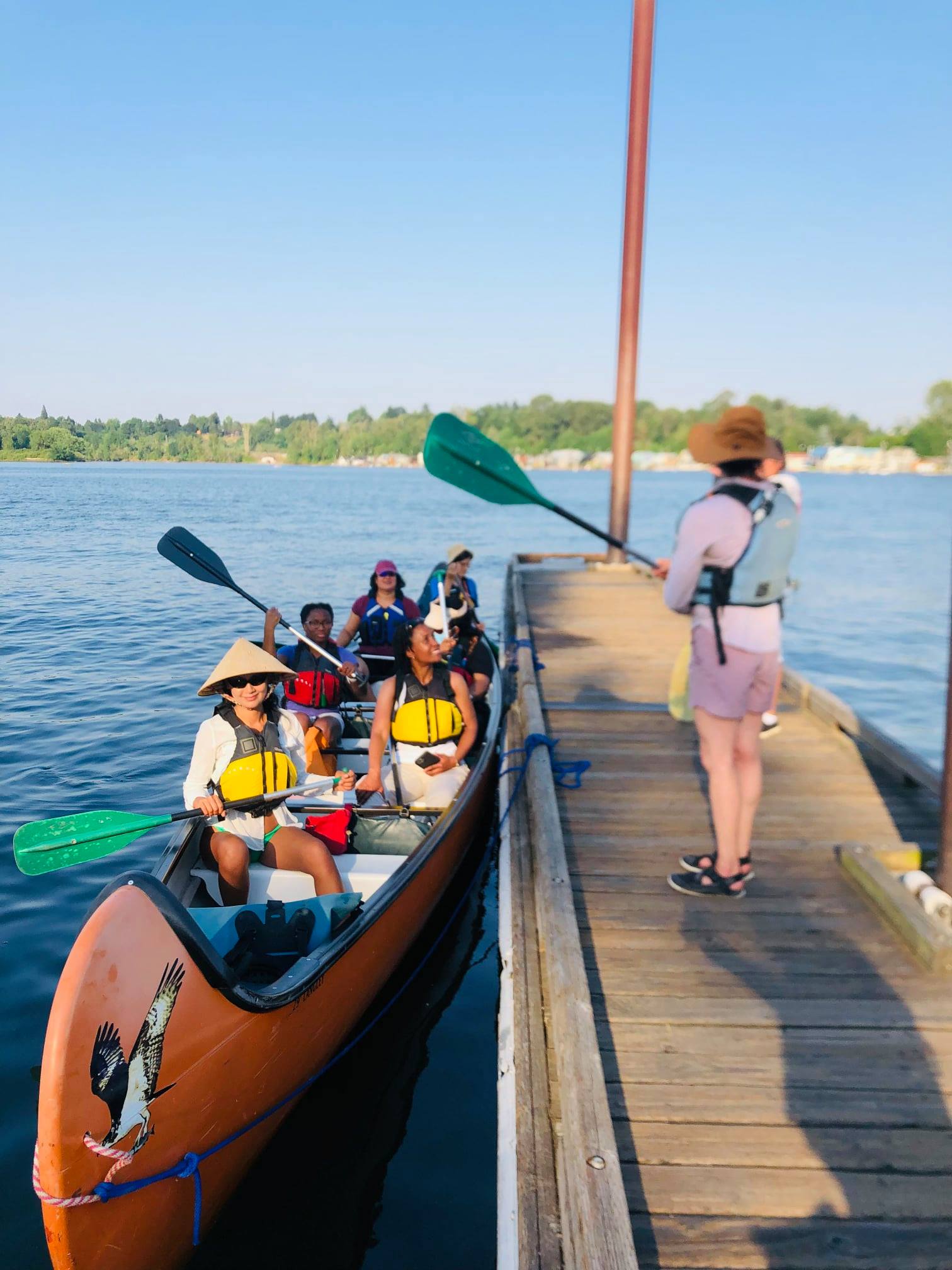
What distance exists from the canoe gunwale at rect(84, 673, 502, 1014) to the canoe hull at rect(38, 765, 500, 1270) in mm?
25

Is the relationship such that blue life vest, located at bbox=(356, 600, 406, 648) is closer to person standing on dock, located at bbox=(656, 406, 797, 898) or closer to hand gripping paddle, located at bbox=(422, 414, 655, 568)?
hand gripping paddle, located at bbox=(422, 414, 655, 568)

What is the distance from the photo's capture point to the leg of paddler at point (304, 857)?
4.18 metres

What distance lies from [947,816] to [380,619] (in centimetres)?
570

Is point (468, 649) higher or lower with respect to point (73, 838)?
higher

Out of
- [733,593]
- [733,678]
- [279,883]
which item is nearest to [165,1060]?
[279,883]

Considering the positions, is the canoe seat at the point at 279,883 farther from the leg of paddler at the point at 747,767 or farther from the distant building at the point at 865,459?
the distant building at the point at 865,459

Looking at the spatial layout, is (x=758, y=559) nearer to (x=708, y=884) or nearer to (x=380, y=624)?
(x=708, y=884)

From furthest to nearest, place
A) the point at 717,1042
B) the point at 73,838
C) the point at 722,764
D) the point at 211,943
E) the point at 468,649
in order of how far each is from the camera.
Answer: the point at 468,649
the point at 73,838
the point at 722,764
the point at 211,943
the point at 717,1042

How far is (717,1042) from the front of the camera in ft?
9.64

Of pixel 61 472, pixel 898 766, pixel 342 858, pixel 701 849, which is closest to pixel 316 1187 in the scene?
pixel 342 858

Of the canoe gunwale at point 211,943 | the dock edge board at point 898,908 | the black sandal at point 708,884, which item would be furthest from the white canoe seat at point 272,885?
the dock edge board at point 898,908

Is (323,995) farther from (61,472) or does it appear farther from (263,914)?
(61,472)

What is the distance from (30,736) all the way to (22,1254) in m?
6.52

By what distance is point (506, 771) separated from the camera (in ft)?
17.4
